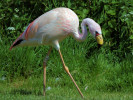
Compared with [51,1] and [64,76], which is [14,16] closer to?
[51,1]

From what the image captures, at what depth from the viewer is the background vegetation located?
632 centimetres

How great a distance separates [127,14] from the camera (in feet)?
21.8

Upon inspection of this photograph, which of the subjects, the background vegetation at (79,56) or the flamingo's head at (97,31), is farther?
the background vegetation at (79,56)

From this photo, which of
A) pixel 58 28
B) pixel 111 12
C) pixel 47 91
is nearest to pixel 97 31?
pixel 58 28

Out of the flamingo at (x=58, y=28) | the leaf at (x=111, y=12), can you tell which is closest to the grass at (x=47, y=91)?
the flamingo at (x=58, y=28)

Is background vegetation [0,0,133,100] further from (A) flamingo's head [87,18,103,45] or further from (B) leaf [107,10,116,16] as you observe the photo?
(A) flamingo's head [87,18,103,45]

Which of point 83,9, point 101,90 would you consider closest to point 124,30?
point 83,9

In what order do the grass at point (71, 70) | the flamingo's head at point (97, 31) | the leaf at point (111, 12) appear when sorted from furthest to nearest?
the leaf at point (111, 12), the grass at point (71, 70), the flamingo's head at point (97, 31)

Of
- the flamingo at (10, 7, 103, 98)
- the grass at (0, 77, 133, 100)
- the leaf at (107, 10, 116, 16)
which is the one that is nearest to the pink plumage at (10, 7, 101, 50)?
the flamingo at (10, 7, 103, 98)

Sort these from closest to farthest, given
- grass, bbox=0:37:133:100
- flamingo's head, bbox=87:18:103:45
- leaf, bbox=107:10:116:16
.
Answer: flamingo's head, bbox=87:18:103:45 → grass, bbox=0:37:133:100 → leaf, bbox=107:10:116:16

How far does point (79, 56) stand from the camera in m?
6.82

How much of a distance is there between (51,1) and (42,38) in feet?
7.85

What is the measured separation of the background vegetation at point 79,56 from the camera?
6.32 meters

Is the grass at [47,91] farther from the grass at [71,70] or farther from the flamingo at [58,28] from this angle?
the flamingo at [58,28]
